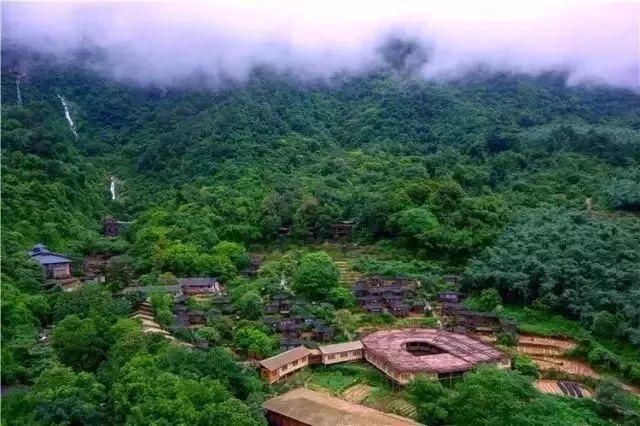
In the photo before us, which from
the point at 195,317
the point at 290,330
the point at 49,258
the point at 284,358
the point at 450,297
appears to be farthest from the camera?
the point at 49,258

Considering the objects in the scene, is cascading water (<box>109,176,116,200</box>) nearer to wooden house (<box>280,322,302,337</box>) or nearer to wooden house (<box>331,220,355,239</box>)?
wooden house (<box>331,220,355,239</box>)

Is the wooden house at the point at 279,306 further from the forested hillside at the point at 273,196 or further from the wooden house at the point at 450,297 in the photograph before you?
the wooden house at the point at 450,297

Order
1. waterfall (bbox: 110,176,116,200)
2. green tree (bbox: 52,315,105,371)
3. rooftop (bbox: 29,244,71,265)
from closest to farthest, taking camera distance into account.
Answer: green tree (bbox: 52,315,105,371) < rooftop (bbox: 29,244,71,265) < waterfall (bbox: 110,176,116,200)

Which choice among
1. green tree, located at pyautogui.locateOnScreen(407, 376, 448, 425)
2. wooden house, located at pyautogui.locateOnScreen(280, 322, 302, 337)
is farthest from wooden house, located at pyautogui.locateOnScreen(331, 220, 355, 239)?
green tree, located at pyautogui.locateOnScreen(407, 376, 448, 425)

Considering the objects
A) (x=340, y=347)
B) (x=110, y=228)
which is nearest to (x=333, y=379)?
(x=340, y=347)

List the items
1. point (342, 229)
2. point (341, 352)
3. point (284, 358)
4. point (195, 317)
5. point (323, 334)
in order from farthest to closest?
point (342, 229) → point (195, 317) → point (323, 334) → point (341, 352) → point (284, 358)

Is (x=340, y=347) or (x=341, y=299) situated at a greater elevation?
(x=341, y=299)

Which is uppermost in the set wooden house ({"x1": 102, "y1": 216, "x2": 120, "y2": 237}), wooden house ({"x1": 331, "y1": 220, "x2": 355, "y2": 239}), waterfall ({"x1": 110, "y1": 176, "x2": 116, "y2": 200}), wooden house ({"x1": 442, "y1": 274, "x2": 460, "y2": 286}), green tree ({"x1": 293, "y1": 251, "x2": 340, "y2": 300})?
waterfall ({"x1": 110, "y1": 176, "x2": 116, "y2": 200})

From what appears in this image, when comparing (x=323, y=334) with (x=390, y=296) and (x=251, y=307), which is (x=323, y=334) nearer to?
(x=251, y=307)
